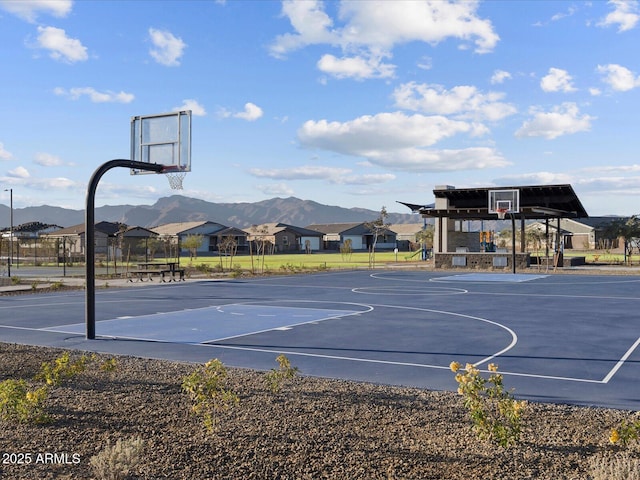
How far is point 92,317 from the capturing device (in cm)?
1285

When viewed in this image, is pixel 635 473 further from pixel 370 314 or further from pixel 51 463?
pixel 370 314

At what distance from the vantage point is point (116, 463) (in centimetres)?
501

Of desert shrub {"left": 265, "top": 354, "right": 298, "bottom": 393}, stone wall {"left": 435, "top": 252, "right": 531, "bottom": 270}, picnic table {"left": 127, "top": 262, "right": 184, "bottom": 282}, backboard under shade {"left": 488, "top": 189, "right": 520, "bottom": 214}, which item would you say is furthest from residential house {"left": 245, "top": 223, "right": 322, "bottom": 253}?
desert shrub {"left": 265, "top": 354, "right": 298, "bottom": 393}

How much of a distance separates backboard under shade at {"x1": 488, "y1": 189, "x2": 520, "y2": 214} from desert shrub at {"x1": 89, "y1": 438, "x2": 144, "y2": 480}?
117 ft

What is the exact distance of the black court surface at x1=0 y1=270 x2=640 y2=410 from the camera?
30.7ft

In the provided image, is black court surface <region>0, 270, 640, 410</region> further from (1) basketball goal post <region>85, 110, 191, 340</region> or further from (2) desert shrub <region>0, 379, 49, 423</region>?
(2) desert shrub <region>0, 379, 49, 423</region>

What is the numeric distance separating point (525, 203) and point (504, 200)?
4.42m

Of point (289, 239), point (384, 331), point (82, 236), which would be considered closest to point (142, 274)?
point (384, 331)

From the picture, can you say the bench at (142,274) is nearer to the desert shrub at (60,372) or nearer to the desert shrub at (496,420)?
the desert shrub at (60,372)

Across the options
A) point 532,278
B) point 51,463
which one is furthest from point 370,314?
point 532,278

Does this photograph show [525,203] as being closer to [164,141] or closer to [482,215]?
[482,215]

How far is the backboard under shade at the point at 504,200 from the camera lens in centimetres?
3916

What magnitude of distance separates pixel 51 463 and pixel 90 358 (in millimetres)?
4840

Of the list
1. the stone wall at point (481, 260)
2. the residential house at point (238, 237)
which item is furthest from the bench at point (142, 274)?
the residential house at point (238, 237)
